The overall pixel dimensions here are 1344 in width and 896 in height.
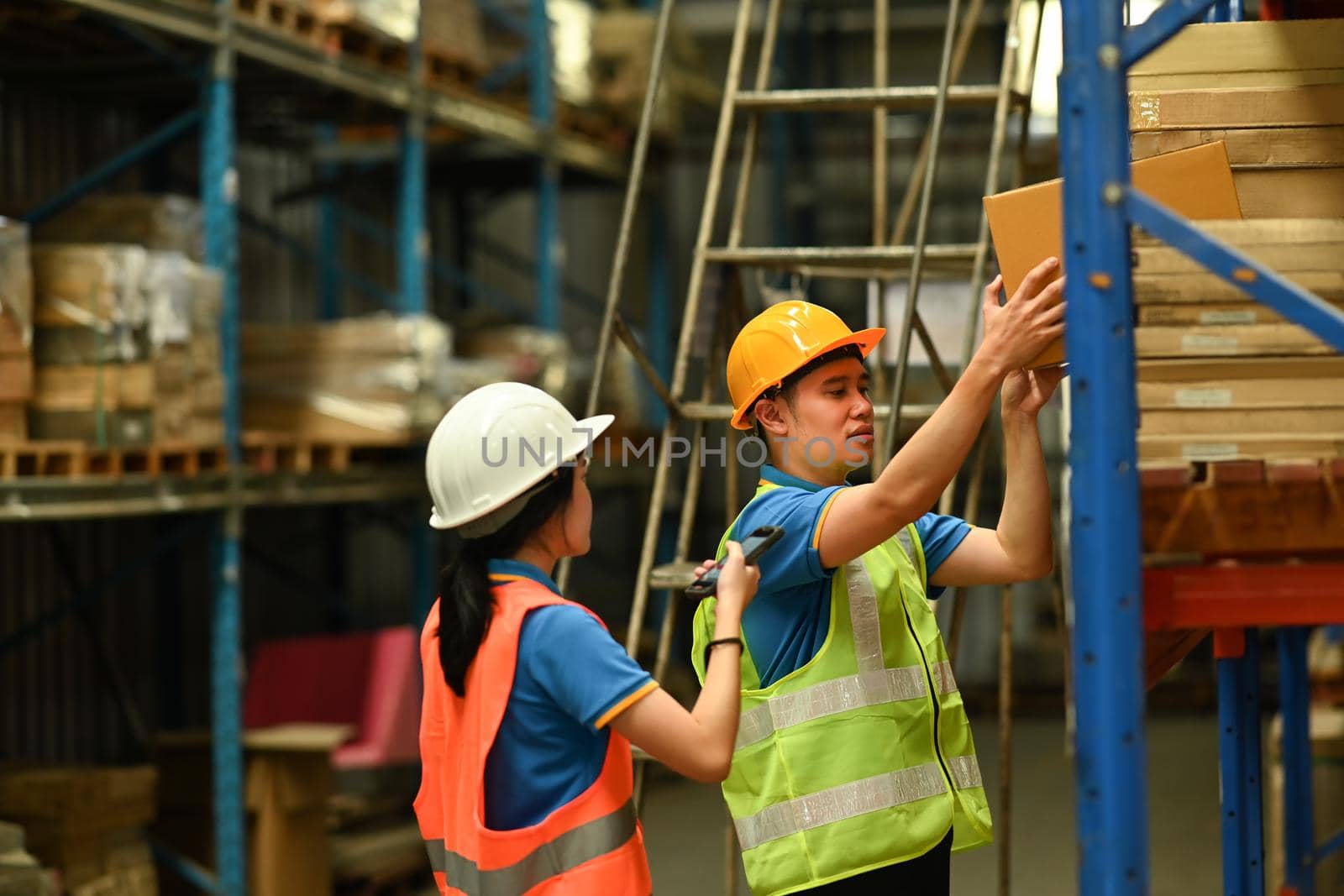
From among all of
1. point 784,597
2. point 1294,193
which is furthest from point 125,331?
point 1294,193

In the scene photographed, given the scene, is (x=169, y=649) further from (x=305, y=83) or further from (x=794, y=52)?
(x=794, y=52)

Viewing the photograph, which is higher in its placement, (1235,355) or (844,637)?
(1235,355)

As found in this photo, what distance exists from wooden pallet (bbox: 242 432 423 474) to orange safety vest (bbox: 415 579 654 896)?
5155 mm

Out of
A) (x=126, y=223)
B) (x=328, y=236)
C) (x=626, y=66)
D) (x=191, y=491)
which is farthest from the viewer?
(x=626, y=66)

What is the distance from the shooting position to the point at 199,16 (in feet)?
23.8

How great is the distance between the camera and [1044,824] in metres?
10.1

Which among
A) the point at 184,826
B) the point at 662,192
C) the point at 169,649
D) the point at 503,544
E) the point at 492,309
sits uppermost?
the point at 662,192

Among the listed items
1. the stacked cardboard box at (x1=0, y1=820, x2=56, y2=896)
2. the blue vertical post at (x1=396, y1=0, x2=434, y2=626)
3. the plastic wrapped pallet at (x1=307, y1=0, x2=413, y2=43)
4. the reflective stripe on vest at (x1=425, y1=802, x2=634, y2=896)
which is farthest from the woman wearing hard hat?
the blue vertical post at (x1=396, y1=0, x2=434, y2=626)

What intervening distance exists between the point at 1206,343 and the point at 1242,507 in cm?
32

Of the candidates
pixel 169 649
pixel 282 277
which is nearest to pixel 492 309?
pixel 282 277

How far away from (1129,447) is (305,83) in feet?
23.2

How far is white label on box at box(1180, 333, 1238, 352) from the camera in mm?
2826

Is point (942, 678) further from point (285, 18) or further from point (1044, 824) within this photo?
point (1044, 824)

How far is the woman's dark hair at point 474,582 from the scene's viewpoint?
2.83 meters
